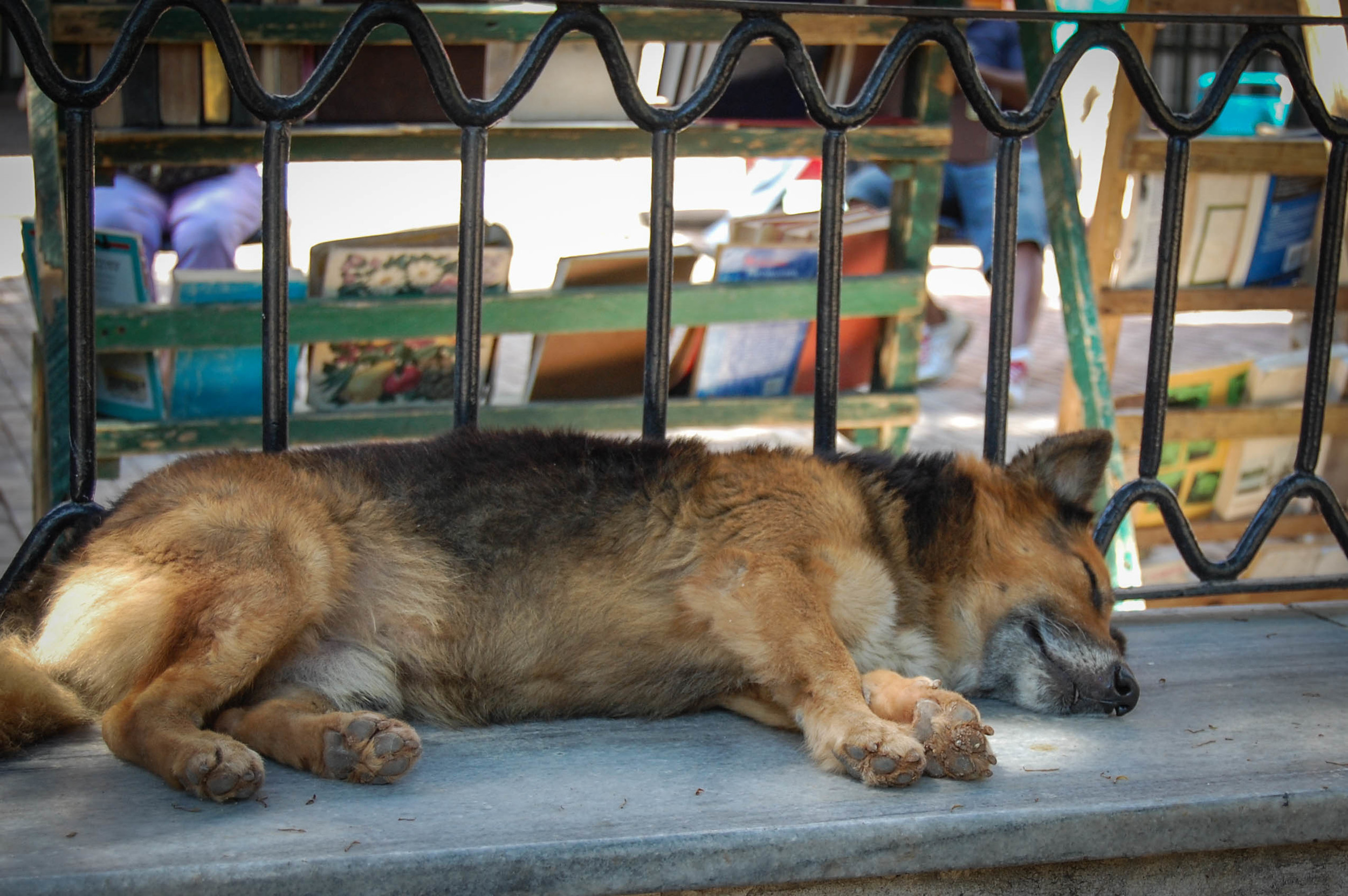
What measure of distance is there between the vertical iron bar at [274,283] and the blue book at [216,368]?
4.89 ft

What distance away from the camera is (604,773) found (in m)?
2.50

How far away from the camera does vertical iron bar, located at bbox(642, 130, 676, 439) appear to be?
10.2 ft

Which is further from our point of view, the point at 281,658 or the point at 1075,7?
the point at 1075,7

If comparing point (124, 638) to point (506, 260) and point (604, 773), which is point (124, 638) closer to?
point (604, 773)

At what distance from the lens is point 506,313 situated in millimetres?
4594

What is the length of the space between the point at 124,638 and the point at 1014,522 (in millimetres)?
2107

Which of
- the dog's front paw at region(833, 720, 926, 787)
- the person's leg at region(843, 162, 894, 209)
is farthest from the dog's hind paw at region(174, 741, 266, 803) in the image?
the person's leg at region(843, 162, 894, 209)

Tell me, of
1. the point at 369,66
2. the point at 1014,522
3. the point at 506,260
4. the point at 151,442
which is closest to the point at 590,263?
the point at 506,260

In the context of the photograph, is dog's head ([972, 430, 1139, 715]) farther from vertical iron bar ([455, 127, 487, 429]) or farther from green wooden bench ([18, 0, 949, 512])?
green wooden bench ([18, 0, 949, 512])

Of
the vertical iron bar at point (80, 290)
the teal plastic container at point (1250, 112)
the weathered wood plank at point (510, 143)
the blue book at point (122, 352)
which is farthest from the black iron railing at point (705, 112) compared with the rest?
the teal plastic container at point (1250, 112)

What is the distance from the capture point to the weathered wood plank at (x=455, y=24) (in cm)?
392

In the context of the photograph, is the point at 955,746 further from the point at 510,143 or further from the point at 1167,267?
the point at 510,143

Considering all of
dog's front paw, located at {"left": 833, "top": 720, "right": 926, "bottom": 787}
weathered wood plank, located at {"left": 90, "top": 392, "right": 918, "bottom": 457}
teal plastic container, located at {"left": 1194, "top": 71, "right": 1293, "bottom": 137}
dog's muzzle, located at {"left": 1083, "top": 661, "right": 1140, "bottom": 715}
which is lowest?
dog's muzzle, located at {"left": 1083, "top": 661, "right": 1140, "bottom": 715}

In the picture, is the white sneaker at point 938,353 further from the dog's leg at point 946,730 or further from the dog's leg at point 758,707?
the dog's leg at point 946,730
